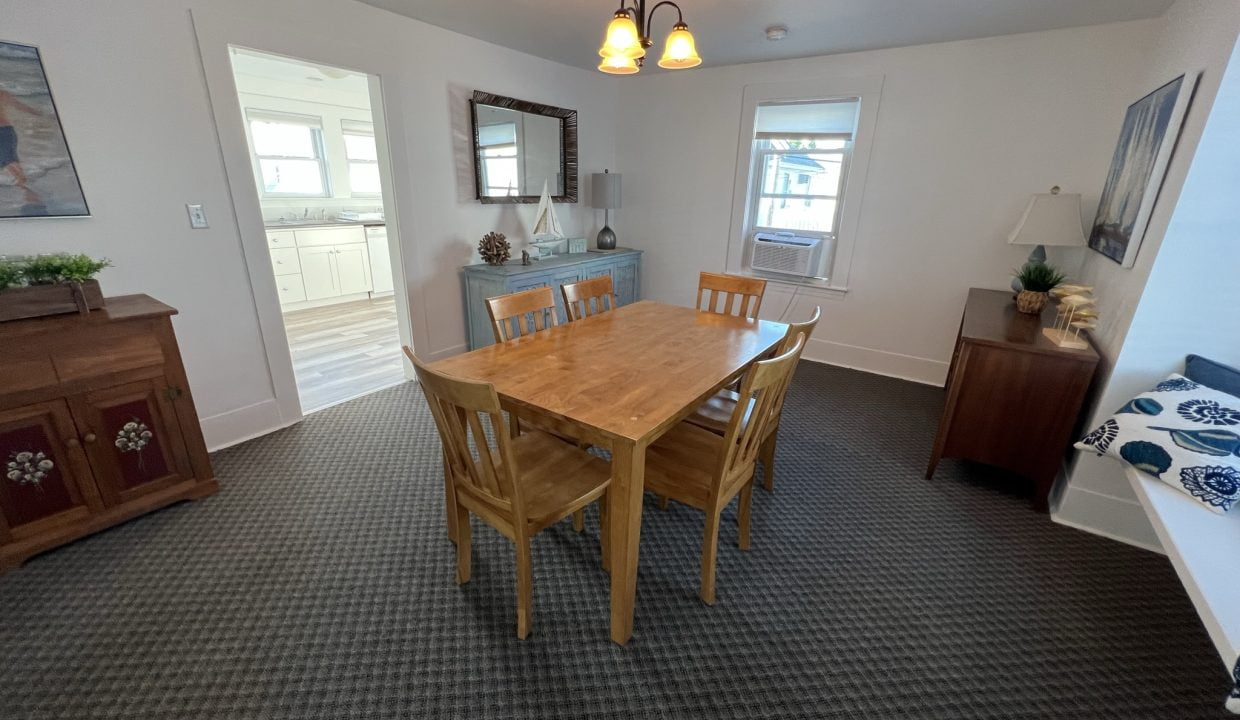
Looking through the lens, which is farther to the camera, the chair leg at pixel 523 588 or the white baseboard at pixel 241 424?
the white baseboard at pixel 241 424

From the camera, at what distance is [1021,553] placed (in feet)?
6.48

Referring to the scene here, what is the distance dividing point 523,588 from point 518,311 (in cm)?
121

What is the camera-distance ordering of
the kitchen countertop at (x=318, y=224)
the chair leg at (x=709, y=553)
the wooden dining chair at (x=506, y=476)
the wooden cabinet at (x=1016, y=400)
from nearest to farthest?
1. the wooden dining chair at (x=506, y=476)
2. the chair leg at (x=709, y=553)
3. the wooden cabinet at (x=1016, y=400)
4. the kitchen countertop at (x=318, y=224)

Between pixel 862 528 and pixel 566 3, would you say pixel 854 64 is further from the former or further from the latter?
pixel 862 528

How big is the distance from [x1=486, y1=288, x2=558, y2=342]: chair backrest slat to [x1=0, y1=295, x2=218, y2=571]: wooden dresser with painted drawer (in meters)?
1.33

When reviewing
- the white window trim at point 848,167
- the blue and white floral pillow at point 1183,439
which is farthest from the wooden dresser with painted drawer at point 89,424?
the white window trim at point 848,167

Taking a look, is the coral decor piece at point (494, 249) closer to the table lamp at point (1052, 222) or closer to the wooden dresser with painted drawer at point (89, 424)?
the wooden dresser with painted drawer at point (89, 424)

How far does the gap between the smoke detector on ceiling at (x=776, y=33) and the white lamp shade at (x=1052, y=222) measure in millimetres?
1800

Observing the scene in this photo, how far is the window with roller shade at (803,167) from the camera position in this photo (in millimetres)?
3725

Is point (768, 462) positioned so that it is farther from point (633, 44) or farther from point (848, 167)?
point (848, 167)

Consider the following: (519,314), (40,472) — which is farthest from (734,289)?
(40,472)

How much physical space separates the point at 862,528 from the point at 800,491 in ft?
1.05

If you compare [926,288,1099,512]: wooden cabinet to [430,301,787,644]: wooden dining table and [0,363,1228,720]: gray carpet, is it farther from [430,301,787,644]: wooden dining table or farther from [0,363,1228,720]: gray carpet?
[430,301,787,644]: wooden dining table

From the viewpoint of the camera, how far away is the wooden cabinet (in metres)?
2.10
